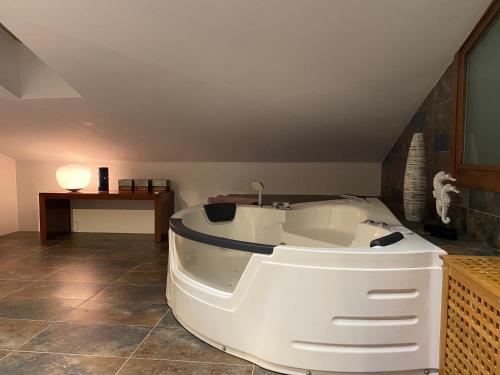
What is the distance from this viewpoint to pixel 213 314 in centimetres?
170

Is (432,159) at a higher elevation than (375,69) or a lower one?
lower

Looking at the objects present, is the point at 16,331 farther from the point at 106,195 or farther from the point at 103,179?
the point at 103,179

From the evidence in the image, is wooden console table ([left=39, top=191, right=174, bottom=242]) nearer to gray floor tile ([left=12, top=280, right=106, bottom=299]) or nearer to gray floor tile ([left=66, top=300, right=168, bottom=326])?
gray floor tile ([left=12, top=280, right=106, bottom=299])

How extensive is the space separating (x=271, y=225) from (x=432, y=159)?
52.1 inches

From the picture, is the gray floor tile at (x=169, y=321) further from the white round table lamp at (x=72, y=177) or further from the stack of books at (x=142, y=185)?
the white round table lamp at (x=72, y=177)

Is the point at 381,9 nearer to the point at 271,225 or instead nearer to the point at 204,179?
the point at 271,225

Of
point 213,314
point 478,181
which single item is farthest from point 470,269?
point 213,314

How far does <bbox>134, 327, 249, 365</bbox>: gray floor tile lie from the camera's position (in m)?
1.60

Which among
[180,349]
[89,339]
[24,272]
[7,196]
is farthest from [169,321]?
[7,196]

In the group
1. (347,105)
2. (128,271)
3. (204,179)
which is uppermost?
(347,105)

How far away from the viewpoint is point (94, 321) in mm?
1952

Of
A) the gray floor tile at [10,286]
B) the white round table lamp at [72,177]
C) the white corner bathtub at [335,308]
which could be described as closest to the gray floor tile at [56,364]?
the white corner bathtub at [335,308]

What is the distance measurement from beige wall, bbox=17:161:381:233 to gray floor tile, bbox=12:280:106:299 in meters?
1.72

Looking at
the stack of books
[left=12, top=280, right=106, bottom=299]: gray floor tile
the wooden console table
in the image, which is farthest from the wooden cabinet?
the stack of books
